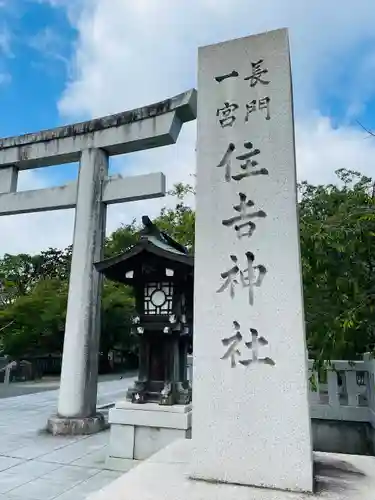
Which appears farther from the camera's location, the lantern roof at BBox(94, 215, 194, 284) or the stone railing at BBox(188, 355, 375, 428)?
the stone railing at BBox(188, 355, 375, 428)

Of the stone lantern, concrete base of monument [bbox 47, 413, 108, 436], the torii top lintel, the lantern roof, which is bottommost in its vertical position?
concrete base of monument [bbox 47, 413, 108, 436]

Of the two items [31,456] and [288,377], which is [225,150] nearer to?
[288,377]

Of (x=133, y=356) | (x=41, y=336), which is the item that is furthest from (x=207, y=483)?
(x=133, y=356)

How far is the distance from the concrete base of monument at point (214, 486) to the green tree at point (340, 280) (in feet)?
5.94

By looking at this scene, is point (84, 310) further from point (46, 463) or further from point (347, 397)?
point (347, 397)

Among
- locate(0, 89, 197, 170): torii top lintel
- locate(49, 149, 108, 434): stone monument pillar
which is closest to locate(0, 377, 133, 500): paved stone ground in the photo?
locate(49, 149, 108, 434): stone monument pillar

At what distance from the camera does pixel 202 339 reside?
9.88 feet

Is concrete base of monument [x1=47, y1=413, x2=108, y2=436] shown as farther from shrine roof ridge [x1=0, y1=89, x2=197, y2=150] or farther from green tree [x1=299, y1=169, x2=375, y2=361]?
shrine roof ridge [x1=0, y1=89, x2=197, y2=150]

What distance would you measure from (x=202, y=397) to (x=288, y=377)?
66 centimetres

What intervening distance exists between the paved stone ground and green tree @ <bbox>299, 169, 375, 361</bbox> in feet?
10.4

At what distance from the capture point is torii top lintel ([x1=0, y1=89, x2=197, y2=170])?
710 centimetres

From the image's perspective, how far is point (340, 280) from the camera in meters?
4.98

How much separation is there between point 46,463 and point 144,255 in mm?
3000

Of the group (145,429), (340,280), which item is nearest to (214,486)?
(145,429)
